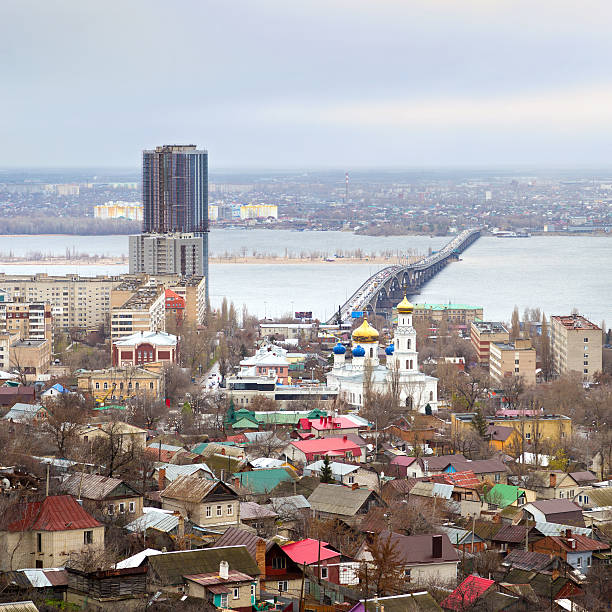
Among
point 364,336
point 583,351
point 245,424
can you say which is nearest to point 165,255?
point 583,351

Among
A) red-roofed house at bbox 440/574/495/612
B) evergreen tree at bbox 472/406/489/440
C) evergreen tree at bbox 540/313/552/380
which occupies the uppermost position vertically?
red-roofed house at bbox 440/574/495/612

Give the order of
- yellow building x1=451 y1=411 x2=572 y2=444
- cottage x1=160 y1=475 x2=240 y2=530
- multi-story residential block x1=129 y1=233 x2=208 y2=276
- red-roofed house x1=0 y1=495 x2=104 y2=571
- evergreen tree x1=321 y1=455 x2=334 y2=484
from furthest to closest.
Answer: multi-story residential block x1=129 y1=233 x2=208 y2=276 < yellow building x1=451 y1=411 x2=572 y2=444 < evergreen tree x1=321 y1=455 x2=334 y2=484 < cottage x1=160 y1=475 x2=240 y2=530 < red-roofed house x1=0 y1=495 x2=104 y2=571

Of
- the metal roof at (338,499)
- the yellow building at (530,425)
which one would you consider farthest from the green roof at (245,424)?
the metal roof at (338,499)

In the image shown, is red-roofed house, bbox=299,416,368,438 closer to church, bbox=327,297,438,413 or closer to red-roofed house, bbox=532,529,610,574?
church, bbox=327,297,438,413

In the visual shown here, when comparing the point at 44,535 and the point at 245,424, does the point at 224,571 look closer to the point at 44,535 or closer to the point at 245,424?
the point at 44,535

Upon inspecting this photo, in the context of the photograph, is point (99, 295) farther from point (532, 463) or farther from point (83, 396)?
point (532, 463)

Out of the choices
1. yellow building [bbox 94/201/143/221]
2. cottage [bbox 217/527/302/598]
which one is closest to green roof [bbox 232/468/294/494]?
cottage [bbox 217/527/302/598]
